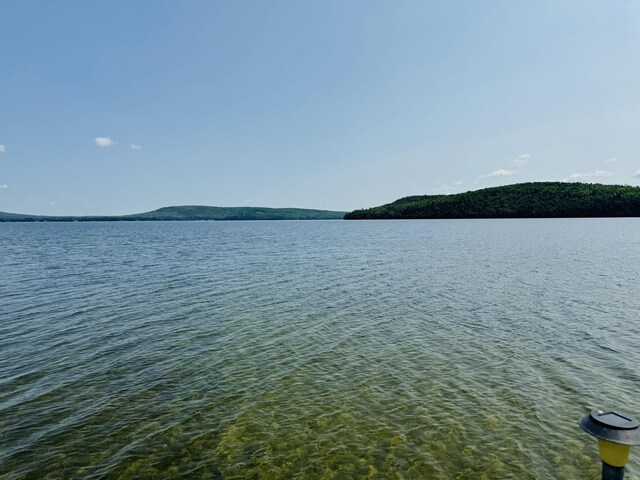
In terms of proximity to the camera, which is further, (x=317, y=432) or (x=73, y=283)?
(x=73, y=283)

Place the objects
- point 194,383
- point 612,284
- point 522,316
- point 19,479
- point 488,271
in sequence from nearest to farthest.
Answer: point 19,479 → point 194,383 → point 522,316 → point 612,284 → point 488,271

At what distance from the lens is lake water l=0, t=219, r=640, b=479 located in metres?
10.0

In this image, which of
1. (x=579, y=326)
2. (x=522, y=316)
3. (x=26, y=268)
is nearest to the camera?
(x=579, y=326)

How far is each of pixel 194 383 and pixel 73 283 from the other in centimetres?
2862

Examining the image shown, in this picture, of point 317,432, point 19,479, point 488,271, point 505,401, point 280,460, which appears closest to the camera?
point 19,479

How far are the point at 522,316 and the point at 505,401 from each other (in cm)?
1261

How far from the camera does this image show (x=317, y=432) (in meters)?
11.3

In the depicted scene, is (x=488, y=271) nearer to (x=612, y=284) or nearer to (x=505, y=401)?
(x=612, y=284)

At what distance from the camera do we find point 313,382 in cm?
1464

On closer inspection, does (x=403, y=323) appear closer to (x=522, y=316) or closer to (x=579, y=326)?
(x=522, y=316)

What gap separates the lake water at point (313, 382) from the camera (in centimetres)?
1002

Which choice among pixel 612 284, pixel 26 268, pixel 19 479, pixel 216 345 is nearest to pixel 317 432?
pixel 19 479

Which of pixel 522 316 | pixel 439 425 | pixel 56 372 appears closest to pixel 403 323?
pixel 522 316

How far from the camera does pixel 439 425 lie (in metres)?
11.5
